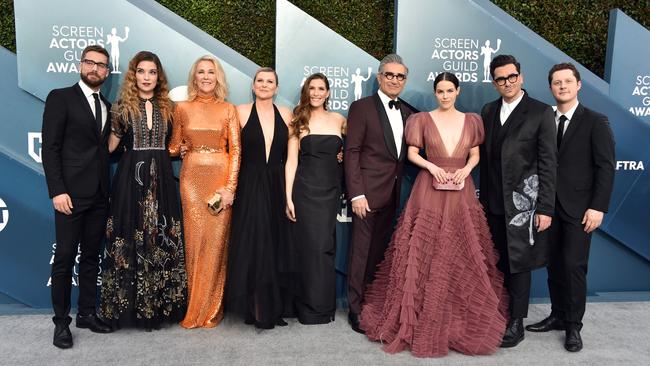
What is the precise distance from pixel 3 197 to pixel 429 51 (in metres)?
3.73

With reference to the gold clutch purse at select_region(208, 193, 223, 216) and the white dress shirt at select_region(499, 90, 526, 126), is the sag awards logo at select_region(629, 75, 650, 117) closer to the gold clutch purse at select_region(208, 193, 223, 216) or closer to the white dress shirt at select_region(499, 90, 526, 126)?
the white dress shirt at select_region(499, 90, 526, 126)

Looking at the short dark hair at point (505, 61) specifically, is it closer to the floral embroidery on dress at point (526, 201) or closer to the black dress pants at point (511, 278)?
the floral embroidery on dress at point (526, 201)

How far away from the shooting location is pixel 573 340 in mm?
3732

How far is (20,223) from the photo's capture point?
14.2ft

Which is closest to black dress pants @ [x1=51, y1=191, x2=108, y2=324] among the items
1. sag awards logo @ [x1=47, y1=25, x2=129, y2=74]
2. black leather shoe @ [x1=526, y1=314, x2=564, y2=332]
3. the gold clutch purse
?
the gold clutch purse

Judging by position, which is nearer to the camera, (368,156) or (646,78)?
(368,156)

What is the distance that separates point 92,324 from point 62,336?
28 centimetres

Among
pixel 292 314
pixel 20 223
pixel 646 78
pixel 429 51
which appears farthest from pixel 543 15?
pixel 20 223

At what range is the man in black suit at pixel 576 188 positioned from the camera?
3.73m

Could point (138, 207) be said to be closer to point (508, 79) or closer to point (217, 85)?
point (217, 85)

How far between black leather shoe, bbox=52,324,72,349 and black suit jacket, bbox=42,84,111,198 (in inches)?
36.2

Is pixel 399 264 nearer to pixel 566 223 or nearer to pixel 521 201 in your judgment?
pixel 521 201

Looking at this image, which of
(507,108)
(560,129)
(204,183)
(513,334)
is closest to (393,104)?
(507,108)

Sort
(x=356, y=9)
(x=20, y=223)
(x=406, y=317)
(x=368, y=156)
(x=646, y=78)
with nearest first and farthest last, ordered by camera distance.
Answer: (x=406, y=317), (x=368, y=156), (x=20, y=223), (x=646, y=78), (x=356, y=9)
